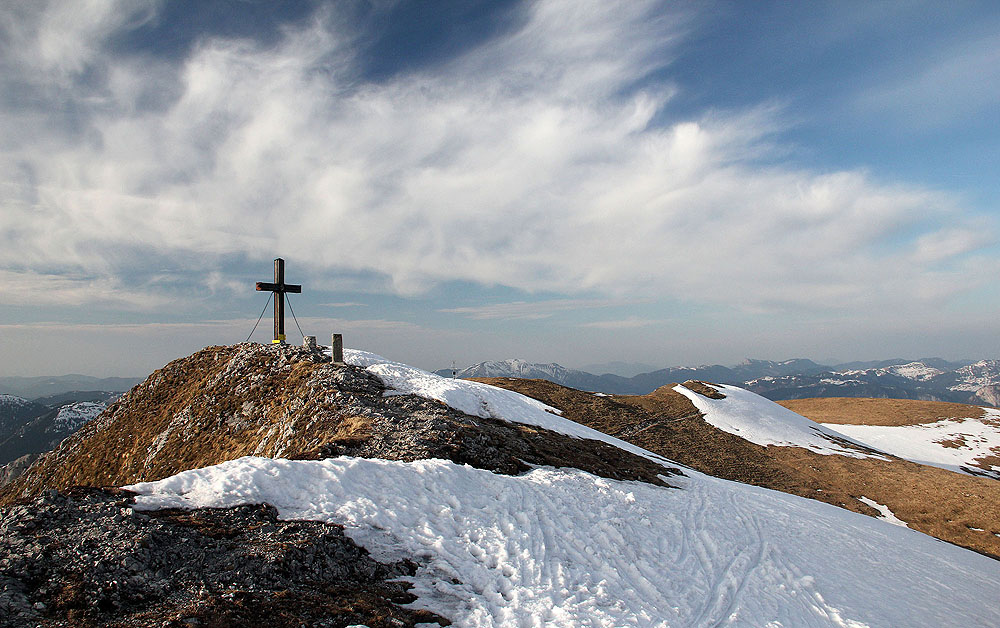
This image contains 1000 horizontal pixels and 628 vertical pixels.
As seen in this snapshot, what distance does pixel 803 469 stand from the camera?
34844 mm

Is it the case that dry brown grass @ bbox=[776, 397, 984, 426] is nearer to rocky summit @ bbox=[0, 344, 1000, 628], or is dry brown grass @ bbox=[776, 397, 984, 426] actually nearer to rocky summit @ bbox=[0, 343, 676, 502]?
rocky summit @ bbox=[0, 344, 1000, 628]

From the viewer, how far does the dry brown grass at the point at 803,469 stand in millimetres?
26250

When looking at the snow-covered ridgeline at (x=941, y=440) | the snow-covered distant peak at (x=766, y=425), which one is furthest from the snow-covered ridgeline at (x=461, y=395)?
the snow-covered ridgeline at (x=941, y=440)

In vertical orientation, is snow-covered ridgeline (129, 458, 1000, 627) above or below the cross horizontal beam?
below

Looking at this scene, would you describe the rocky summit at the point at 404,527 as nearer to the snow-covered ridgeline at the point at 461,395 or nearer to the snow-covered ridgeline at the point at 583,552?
the snow-covered ridgeline at the point at 583,552

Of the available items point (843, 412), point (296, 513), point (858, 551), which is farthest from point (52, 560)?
point (843, 412)

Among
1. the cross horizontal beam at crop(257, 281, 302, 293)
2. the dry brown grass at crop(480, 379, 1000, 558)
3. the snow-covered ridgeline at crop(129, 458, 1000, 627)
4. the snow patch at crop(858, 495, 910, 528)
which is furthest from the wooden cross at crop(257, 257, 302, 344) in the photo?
the snow patch at crop(858, 495, 910, 528)

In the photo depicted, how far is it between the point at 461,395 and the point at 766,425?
3819 cm

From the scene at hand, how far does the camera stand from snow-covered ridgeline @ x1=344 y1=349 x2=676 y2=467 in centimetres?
2211

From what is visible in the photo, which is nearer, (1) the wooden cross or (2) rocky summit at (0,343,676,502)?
(2) rocky summit at (0,343,676,502)

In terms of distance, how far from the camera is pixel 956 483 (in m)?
31.6

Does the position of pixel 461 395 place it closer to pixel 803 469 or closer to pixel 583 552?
pixel 583 552

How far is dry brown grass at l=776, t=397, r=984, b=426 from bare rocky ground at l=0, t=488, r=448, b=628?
2977 inches

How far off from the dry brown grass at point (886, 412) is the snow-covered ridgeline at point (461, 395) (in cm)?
5782
